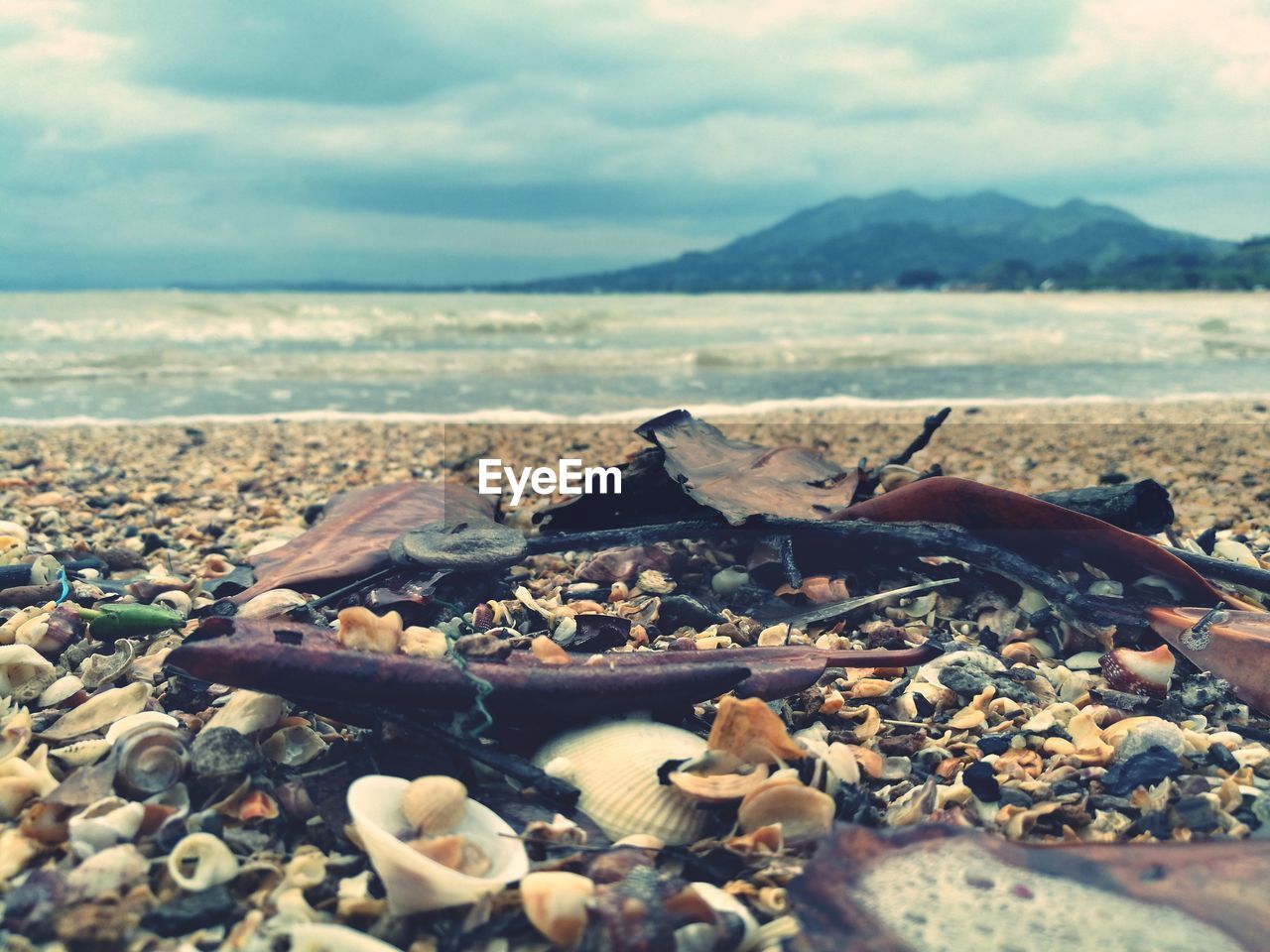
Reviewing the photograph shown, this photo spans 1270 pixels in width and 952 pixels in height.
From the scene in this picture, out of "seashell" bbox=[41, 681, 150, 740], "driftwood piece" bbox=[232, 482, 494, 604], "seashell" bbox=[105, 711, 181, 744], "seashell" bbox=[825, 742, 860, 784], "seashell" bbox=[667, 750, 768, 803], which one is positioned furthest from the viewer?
"driftwood piece" bbox=[232, 482, 494, 604]

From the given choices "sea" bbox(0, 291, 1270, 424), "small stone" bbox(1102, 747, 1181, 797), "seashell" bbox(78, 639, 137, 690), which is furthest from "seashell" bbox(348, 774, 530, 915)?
"sea" bbox(0, 291, 1270, 424)

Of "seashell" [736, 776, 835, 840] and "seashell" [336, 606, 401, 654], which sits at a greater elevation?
"seashell" [336, 606, 401, 654]

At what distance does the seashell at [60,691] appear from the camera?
217 centimetres

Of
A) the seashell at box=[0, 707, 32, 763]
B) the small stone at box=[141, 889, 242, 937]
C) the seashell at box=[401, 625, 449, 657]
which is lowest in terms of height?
the small stone at box=[141, 889, 242, 937]

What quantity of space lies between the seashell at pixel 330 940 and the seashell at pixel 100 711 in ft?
3.17

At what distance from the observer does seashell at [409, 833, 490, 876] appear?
1510mm

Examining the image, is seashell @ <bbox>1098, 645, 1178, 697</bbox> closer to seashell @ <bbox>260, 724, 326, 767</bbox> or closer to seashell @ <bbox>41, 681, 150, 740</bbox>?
seashell @ <bbox>260, 724, 326, 767</bbox>

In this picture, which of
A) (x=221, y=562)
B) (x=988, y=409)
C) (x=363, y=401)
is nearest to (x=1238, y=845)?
(x=221, y=562)

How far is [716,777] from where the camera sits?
175 centimetres

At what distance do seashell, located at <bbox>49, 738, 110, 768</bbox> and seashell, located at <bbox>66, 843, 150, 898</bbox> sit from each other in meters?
0.40

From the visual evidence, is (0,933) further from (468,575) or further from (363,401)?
(363,401)

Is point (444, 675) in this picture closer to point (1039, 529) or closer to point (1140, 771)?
point (1140, 771)

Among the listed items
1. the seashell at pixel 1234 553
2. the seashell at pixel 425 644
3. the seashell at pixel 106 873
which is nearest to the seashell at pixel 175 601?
the seashell at pixel 425 644

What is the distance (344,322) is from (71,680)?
20.3 m
